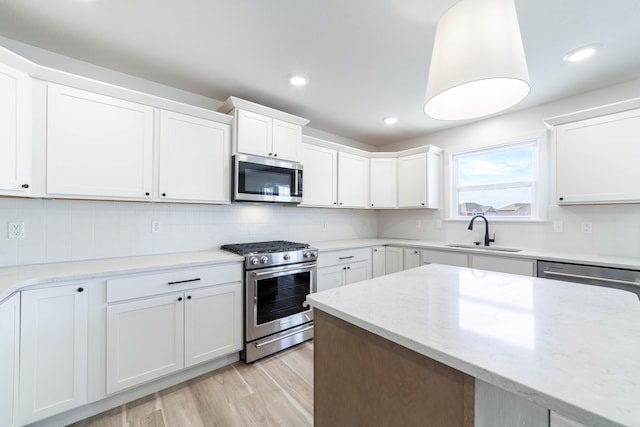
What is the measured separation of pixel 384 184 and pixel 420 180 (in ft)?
1.72

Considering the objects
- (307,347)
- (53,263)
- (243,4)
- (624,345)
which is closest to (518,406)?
(624,345)

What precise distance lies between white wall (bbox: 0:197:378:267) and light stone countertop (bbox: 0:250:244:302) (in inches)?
4.0

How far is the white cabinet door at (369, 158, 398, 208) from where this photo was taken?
3910 mm

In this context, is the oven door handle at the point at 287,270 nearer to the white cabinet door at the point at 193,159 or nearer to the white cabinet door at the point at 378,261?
the white cabinet door at the point at 193,159

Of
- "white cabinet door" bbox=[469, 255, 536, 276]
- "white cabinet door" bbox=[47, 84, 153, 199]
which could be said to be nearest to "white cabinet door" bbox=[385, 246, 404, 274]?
"white cabinet door" bbox=[469, 255, 536, 276]

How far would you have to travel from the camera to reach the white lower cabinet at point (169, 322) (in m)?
1.72

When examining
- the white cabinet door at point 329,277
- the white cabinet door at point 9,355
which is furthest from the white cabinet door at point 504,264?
the white cabinet door at point 9,355

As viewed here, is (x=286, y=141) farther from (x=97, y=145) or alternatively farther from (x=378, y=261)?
(x=378, y=261)

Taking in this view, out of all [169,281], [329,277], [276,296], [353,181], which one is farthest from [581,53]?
[169,281]

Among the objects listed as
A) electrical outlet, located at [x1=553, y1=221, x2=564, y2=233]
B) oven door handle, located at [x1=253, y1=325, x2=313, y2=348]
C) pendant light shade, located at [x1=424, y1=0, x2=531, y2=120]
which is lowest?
oven door handle, located at [x1=253, y1=325, x2=313, y2=348]

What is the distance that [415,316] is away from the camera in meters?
0.92

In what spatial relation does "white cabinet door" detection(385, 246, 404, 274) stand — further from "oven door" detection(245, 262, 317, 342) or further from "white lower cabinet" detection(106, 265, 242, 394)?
"white lower cabinet" detection(106, 265, 242, 394)

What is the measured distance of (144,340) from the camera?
1.81m

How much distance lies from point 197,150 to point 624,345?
2.69 metres
